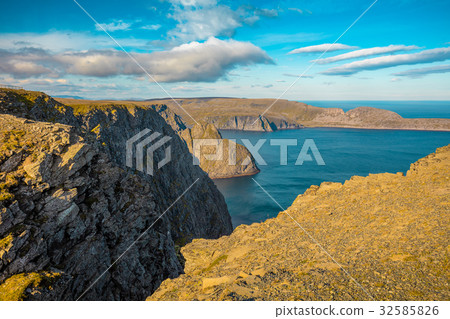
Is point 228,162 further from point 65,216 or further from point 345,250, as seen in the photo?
point 345,250

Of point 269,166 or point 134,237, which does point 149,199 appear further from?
point 269,166

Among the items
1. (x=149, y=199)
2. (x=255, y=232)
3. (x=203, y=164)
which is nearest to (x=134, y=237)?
(x=149, y=199)

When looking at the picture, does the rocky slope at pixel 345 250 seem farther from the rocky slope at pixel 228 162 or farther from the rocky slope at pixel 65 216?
the rocky slope at pixel 228 162

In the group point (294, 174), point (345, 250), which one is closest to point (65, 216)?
point (345, 250)

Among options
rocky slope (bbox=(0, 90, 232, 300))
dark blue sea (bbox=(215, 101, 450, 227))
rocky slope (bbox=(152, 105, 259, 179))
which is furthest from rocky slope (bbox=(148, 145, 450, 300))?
rocky slope (bbox=(152, 105, 259, 179))

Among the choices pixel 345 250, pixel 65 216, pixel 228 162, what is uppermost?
pixel 65 216
